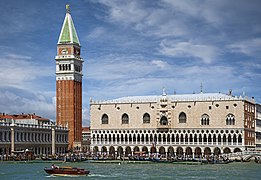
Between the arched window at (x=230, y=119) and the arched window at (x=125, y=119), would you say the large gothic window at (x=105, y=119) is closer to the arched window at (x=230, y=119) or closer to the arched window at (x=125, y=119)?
the arched window at (x=125, y=119)

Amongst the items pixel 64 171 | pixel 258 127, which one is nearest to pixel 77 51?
pixel 258 127

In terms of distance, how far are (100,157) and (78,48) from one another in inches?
1180

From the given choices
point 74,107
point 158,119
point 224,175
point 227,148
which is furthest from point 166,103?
point 224,175

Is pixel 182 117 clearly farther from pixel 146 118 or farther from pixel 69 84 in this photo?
pixel 69 84

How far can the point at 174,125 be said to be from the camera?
95062 mm

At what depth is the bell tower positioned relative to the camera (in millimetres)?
109250

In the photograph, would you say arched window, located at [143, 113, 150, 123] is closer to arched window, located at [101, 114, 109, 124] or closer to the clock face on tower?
arched window, located at [101, 114, 109, 124]

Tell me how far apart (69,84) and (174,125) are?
23.6 meters

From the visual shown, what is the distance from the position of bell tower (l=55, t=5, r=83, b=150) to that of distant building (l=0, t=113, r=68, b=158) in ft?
6.75

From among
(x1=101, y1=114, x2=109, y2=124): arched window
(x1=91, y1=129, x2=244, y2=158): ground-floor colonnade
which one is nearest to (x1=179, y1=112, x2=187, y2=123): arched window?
(x1=91, y1=129, x2=244, y2=158): ground-floor colonnade

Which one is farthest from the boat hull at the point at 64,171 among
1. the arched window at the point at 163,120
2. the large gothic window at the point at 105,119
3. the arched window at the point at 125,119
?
the large gothic window at the point at 105,119

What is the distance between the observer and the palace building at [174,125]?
9175cm

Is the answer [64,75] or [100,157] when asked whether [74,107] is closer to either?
[64,75]

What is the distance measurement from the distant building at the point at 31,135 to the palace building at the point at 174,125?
7956 millimetres
